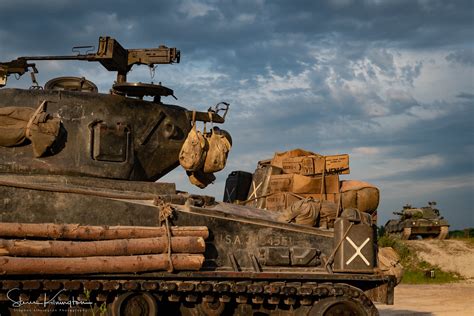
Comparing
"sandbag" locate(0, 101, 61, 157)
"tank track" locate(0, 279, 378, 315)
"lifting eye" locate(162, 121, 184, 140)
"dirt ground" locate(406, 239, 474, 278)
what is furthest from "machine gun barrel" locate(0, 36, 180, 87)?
"dirt ground" locate(406, 239, 474, 278)

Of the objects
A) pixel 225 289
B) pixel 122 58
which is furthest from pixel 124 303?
→ pixel 122 58

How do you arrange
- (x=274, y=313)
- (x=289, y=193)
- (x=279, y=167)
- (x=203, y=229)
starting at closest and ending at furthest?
(x=203, y=229), (x=274, y=313), (x=289, y=193), (x=279, y=167)

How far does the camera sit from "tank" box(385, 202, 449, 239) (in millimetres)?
37375

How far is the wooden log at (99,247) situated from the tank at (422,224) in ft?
101

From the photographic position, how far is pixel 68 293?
327 inches

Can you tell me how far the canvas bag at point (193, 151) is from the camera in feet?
34.2

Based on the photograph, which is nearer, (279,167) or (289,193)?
(289,193)

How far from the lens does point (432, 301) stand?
20062 millimetres

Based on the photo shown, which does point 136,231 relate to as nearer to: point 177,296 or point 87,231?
point 87,231

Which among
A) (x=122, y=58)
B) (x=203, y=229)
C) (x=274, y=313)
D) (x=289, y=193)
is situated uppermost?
(x=122, y=58)

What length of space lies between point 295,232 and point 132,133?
9.44 ft

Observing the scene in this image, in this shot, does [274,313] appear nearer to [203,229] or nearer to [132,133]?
[203,229]

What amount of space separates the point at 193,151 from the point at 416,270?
23.0 meters

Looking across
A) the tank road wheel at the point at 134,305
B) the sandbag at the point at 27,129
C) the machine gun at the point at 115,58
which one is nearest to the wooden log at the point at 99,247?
the tank road wheel at the point at 134,305
